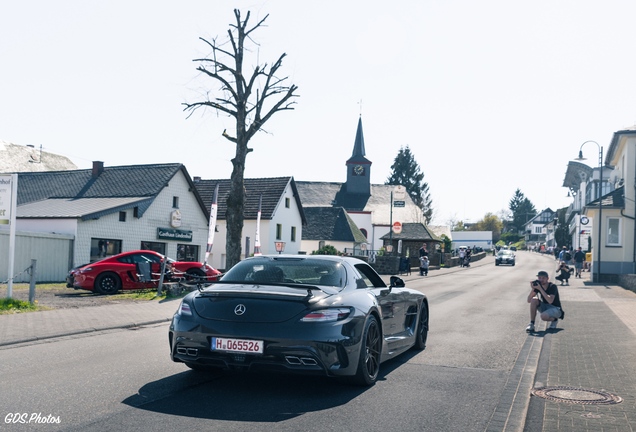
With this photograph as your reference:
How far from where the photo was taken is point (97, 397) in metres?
6.37

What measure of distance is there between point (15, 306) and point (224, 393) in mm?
9815

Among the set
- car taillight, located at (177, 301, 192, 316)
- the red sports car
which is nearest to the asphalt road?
car taillight, located at (177, 301, 192, 316)

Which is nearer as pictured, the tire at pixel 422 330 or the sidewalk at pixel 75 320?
the tire at pixel 422 330

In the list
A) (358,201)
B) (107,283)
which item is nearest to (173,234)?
(107,283)

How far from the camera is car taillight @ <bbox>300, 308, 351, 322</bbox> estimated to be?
6578 millimetres

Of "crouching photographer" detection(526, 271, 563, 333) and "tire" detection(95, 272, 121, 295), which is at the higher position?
"crouching photographer" detection(526, 271, 563, 333)

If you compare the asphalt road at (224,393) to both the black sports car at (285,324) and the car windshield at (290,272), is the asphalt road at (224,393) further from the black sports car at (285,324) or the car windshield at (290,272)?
the car windshield at (290,272)

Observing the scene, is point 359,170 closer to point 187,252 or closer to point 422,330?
point 187,252

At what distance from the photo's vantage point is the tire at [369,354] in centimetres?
699

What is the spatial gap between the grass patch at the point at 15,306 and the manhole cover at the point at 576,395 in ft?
36.4

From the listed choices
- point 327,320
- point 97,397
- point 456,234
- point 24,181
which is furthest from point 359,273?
point 456,234

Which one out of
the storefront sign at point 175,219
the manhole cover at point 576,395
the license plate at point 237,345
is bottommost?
the manhole cover at point 576,395

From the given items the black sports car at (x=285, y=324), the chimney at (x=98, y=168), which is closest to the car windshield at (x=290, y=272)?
the black sports car at (x=285, y=324)

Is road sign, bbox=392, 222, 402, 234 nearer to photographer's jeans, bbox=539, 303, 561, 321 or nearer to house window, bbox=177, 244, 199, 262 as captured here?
house window, bbox=177, 244, 199, 262
